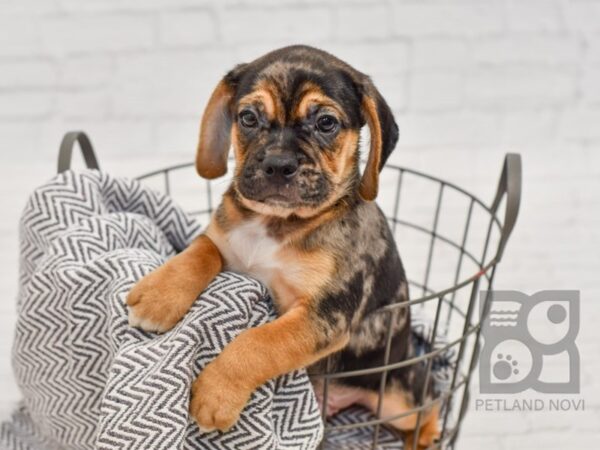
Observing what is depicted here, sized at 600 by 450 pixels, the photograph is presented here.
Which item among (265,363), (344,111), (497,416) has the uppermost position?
(344,111)

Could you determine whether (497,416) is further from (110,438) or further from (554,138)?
(110,438)

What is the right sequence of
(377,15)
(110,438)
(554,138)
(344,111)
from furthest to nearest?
(554,138)
(377,15)
(344,111)
(110,438)

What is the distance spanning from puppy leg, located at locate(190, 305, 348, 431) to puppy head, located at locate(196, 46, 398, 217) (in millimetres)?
228

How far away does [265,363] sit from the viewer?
49.8 inches

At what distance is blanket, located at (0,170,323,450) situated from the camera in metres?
1.24

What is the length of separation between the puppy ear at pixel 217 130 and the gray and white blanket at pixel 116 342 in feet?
0.65

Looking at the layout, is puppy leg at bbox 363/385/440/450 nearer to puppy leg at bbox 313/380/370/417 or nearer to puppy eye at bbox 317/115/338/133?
puppy leg at bbox 313/380/370/417

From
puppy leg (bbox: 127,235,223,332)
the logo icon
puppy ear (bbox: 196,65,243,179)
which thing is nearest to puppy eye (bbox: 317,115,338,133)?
puppy ear (bbox: 196,65,243,179)

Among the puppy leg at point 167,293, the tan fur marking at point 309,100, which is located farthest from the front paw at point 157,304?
the tan fur marking at point 309,100

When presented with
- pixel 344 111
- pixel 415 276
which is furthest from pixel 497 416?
pixel 344 111

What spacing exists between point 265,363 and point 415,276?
1316 mm

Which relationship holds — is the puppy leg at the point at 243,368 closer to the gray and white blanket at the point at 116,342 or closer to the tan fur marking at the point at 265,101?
the gray and white blanket at the point at 116,342

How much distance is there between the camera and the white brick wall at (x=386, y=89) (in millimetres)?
2367

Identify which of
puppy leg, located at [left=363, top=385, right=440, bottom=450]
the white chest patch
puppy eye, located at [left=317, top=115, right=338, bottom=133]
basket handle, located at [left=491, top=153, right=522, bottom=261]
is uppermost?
puppy eye, located at [left=317, top=115, right=338, bottom=133]
